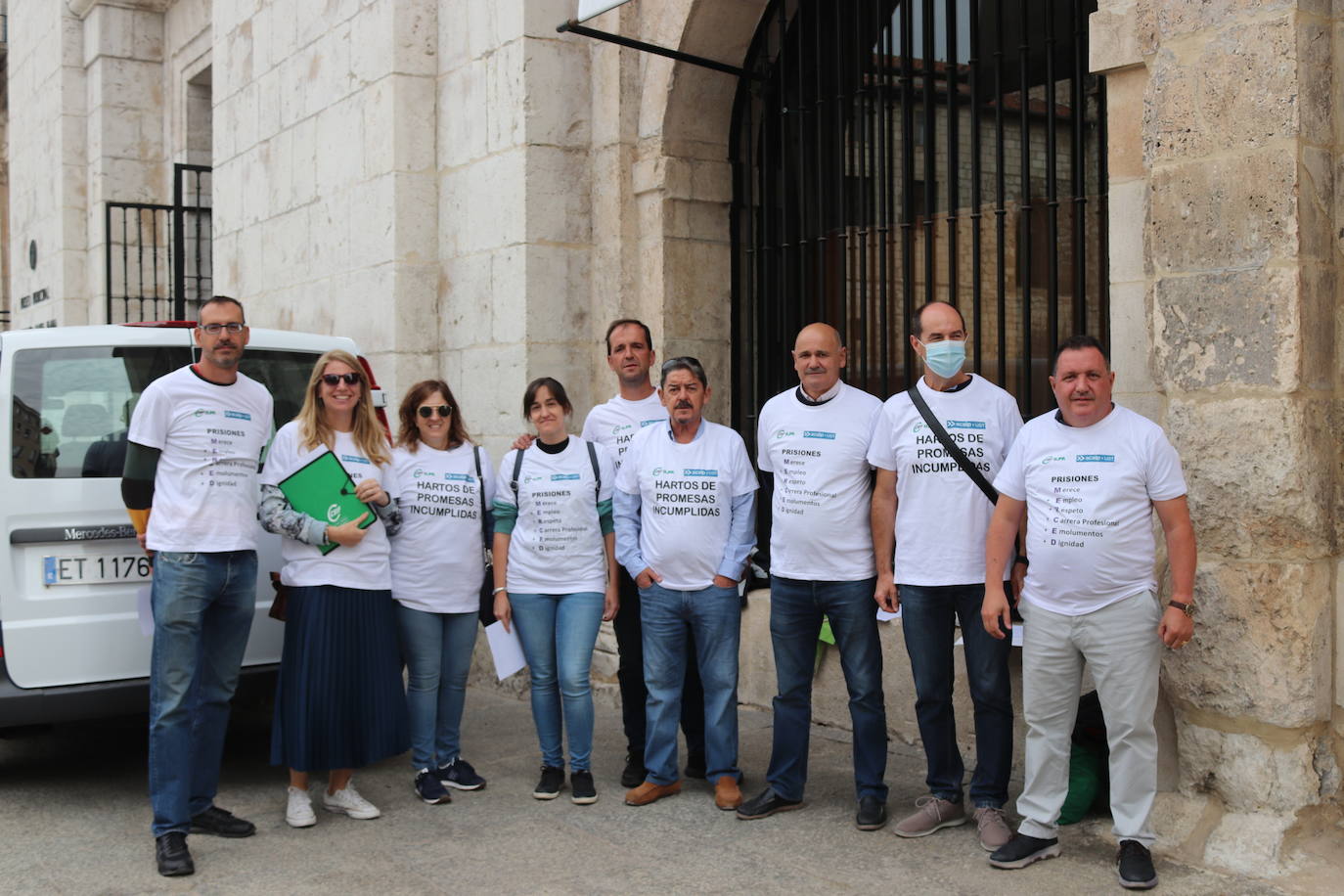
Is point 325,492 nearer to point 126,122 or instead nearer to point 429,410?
point 429,410

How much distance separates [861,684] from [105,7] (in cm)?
1190

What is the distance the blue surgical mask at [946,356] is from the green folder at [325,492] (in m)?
2.10

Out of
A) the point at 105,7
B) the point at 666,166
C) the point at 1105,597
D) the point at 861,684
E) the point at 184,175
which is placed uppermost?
the point at 105,7

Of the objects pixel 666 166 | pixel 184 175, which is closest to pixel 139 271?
pixel 184 175

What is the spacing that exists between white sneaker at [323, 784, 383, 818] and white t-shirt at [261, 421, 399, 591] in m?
0.78

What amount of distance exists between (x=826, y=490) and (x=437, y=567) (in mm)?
1544

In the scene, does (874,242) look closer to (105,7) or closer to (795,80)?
(795,80)

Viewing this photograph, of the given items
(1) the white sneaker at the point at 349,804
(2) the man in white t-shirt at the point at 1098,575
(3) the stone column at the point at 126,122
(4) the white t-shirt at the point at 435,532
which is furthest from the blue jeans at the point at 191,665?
(3) the stone column at the point at 126,122

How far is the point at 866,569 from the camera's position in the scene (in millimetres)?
4781

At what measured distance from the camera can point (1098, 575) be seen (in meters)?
4.12

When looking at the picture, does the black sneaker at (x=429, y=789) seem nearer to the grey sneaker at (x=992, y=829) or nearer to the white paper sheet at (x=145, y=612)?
the white paper sheet at (x=145, y=612)

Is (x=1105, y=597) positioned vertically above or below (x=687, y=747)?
above

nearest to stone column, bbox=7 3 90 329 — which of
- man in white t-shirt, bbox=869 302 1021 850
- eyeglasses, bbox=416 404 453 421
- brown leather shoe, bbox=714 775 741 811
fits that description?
eyeglasses, bbox=416 404 453 421

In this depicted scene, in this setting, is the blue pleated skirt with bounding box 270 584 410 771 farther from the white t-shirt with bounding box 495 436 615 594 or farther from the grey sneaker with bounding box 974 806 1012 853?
the grey sneaker with bounding box 974 806 1012 853
